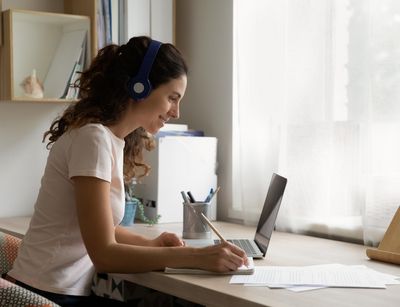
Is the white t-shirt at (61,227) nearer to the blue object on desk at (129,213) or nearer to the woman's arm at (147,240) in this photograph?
the woman's arm at (147,240)

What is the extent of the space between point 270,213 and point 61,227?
0.64m

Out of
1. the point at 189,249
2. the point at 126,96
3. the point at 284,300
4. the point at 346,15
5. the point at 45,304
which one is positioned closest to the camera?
the point at 45,304

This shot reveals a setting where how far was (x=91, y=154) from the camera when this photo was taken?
1543 millimetres

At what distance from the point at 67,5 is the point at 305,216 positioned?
1.42 m

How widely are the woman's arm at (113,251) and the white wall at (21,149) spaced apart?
1.24 metres

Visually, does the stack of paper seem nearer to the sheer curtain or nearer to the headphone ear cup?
the sheer curtain

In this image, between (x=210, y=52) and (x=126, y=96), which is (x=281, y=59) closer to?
(x=210, y=52)

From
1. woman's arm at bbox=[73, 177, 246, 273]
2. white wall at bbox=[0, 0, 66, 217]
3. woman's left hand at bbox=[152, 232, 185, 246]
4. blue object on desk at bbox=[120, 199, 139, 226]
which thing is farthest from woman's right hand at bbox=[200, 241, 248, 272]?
white wall at bbox=[0, 0, 66, 217]

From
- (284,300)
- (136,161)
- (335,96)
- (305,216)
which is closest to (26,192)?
(136,161)

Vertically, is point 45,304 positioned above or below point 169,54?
below

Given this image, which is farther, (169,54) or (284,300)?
(169,54)

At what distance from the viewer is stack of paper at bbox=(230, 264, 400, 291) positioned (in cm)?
148

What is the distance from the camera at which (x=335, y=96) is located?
217 cm

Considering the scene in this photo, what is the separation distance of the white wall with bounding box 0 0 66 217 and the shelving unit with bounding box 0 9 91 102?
128 mm
